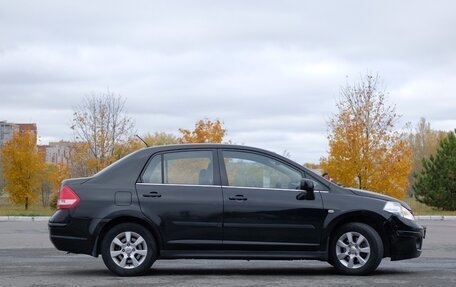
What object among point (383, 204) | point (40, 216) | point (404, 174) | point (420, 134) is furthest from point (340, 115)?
point (420, 134)

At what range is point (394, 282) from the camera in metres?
8.68

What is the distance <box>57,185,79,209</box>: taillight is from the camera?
9.32 m

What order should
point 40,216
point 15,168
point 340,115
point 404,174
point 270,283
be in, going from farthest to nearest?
point 15,168
point 340,115
point 404,174
point 40,216
point 270,283

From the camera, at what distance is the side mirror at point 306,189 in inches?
364

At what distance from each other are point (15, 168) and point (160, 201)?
44626mm

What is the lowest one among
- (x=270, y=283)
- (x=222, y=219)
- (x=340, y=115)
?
(x=270, y=283)

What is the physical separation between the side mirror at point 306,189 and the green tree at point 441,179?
29431mm

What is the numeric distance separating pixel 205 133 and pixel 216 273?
35.5 m

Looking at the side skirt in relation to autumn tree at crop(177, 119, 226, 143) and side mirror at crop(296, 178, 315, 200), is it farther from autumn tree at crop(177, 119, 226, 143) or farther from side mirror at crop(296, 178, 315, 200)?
autumn tree at crop(177, 119, 226, 143)

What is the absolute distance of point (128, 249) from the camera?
30.3 ft

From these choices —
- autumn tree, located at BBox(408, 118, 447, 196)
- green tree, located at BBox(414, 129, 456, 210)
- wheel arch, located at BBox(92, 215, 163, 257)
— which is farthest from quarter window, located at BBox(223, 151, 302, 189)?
autumn tree, located at BBox(408, 118, 447, 196)

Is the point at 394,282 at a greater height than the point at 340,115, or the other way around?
the point at 340,115

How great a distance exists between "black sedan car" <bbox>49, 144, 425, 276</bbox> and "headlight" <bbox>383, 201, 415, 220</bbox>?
18 millimetres

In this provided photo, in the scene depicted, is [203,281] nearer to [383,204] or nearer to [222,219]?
[222,219]
